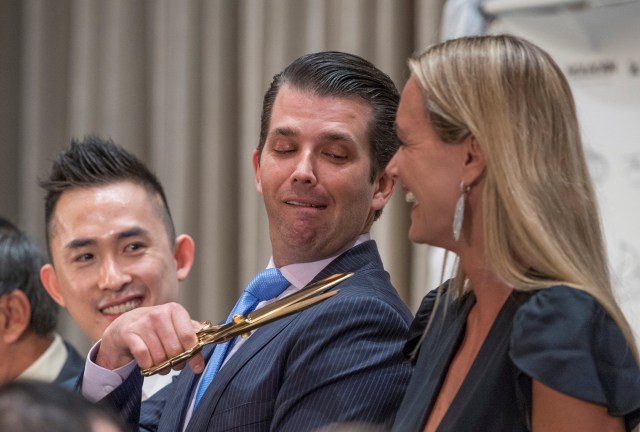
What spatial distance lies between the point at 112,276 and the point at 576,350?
57.7 inches

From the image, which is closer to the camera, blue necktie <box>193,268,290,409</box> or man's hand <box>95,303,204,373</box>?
man's hand <box>95,303,204,373</box>

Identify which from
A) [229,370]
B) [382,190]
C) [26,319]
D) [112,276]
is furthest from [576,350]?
[26,319]

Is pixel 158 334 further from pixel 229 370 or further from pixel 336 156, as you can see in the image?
pixel 336 156

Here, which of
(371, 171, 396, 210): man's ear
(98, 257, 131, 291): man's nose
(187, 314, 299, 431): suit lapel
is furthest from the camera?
(98, 257, 131, 291): man's nose

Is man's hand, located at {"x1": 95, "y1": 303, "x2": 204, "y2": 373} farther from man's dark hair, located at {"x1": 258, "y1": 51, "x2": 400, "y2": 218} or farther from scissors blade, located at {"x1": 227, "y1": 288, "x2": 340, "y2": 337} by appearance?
man's dark hair, located at {"x1": 258, "y1": 51, "x2": 400, "y2": 218}

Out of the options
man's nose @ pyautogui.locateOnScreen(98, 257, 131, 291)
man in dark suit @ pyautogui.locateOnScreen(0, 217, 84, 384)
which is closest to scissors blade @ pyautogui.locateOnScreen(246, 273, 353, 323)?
man's nose @ pyautogui.locateOnScreen(98, 257, 131, 291)

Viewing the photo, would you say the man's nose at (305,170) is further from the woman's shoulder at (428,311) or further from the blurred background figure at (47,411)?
the blurred background figure at (47,411)

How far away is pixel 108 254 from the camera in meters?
2.57

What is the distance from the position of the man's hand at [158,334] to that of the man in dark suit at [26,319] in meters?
1.25

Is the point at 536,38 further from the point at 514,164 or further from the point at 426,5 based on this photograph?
the point at 514,164

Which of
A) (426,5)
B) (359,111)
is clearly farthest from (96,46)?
(359,111)

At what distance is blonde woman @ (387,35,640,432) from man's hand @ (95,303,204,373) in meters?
0.37

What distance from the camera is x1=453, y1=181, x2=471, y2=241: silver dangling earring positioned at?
150 cm

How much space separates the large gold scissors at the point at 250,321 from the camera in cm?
165
